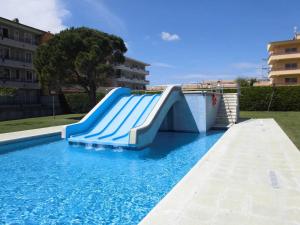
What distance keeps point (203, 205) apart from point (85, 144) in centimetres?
907

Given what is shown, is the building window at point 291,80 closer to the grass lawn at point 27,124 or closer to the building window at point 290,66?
the building window at point 290,66

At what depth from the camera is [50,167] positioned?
9.48 m

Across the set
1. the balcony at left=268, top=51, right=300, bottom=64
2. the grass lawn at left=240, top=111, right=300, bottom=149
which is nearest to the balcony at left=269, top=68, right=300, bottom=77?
the balcony at left=268, top=51, right=300, bottom=64

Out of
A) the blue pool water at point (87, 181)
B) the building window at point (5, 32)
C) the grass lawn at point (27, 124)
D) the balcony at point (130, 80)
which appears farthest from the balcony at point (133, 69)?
the blue pool water at point (87, 181)

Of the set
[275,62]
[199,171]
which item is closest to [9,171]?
[199,171]

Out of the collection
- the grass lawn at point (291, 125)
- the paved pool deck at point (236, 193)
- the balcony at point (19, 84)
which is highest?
the balcony at point (19, 84)

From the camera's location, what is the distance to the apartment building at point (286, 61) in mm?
56938

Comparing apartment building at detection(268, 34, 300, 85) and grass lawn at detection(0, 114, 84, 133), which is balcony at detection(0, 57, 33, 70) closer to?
grass lawn at detection(0, 114, 84, 133)

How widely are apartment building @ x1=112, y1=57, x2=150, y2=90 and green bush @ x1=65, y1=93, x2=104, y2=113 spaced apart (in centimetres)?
2756

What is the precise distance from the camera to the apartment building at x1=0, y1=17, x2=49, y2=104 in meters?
39.6

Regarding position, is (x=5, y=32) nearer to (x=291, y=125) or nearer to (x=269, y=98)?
(x=269, y=98)

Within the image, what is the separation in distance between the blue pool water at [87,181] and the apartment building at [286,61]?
A: 5274 centimetres

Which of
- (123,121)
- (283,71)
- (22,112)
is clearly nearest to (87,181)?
(123,121)

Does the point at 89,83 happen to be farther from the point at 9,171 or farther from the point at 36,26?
the point at 36,26
